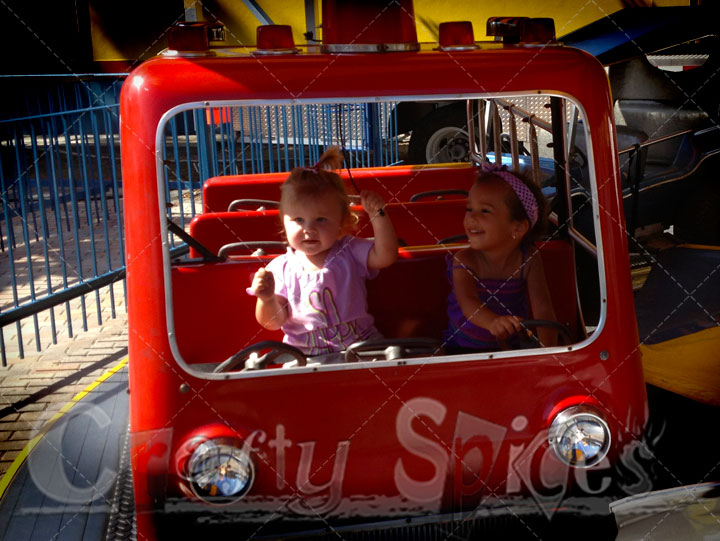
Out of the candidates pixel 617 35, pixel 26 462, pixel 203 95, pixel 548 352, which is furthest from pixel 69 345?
pixel 617 35

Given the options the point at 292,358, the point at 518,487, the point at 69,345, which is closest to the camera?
the point at 518,487

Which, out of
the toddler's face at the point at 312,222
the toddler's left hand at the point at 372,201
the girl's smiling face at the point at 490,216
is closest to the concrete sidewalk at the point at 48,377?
the toddler's face at the point at 312,222

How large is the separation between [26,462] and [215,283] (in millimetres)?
1400

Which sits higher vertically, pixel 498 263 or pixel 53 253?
pixel 498 263

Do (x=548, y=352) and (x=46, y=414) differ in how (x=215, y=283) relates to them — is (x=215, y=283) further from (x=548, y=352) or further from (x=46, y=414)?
(x=46, y=414)

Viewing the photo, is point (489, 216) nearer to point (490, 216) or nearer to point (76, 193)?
point (490, 216)

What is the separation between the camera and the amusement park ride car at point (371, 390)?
1.93 m

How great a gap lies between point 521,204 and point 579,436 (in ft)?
2.37

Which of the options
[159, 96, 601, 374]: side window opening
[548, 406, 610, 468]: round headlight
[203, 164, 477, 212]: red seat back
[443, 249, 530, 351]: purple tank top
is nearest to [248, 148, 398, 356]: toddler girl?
[159, 96, 601, 374]: side window opening

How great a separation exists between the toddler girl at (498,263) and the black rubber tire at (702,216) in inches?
143

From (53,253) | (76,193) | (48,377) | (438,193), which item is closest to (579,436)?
(438,193)

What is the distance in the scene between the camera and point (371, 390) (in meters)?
1.98

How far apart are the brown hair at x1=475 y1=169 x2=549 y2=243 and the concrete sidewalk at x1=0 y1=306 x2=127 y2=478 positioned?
7.62ft

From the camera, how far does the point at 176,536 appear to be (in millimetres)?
1962
